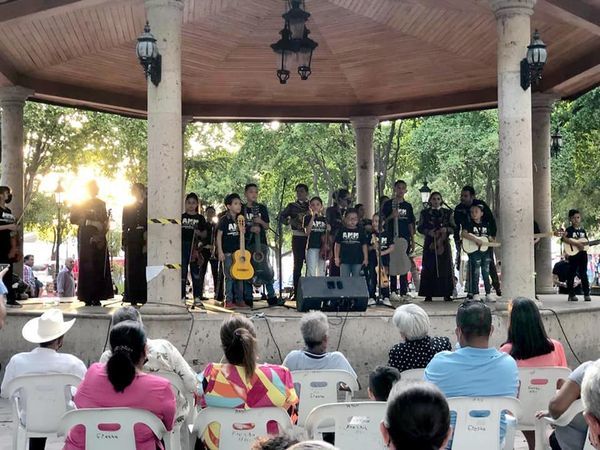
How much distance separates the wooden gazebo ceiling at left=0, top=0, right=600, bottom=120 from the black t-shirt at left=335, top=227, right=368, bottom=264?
3.53 metres

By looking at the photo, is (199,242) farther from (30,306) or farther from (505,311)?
(505,311)

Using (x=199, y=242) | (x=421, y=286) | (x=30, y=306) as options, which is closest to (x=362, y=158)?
(x=421, y=286)

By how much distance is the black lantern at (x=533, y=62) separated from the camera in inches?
389

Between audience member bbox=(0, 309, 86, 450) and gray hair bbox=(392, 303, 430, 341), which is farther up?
gray hair bbox=(392, 303, 430, 341)

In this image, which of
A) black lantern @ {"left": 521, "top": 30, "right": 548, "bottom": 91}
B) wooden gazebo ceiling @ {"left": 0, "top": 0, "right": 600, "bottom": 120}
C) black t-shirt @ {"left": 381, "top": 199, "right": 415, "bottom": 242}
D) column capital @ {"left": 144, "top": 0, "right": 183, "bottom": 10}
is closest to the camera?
column capital @ {"left": 144, "top": 0, "right": 183, "bottom": 10}

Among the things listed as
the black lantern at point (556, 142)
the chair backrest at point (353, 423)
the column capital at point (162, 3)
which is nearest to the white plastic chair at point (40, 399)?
the chair backrest at point (353, 423)

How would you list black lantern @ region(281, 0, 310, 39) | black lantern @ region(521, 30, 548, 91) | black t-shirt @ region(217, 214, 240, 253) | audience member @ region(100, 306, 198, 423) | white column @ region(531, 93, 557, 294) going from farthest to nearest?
white column @ region(531, 93, 557, 294), black t-shirt @ region(217, 214, 240, 253), black lantern @ region(281, 0, 310, 39), black lantern @ region(521, 30, 548, 91), audience member @ region(100, 306, 198, 423)

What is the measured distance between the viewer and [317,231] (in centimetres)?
1316

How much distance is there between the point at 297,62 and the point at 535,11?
3495 millimetres

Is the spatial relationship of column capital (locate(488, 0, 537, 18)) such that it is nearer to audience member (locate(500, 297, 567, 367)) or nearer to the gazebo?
the gazebo

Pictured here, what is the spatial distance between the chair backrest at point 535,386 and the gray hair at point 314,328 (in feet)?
4.61

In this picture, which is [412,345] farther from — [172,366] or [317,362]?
[172,366]

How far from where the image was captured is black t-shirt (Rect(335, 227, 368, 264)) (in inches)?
498

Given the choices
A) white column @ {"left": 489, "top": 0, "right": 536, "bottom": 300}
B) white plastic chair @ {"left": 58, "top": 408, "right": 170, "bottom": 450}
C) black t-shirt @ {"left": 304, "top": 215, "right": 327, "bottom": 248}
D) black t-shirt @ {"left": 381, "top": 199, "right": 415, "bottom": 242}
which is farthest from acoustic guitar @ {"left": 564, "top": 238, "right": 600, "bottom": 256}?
white plastic chair @ {"left": 58, "top": 408, "right": 170, "bottom": 450}
